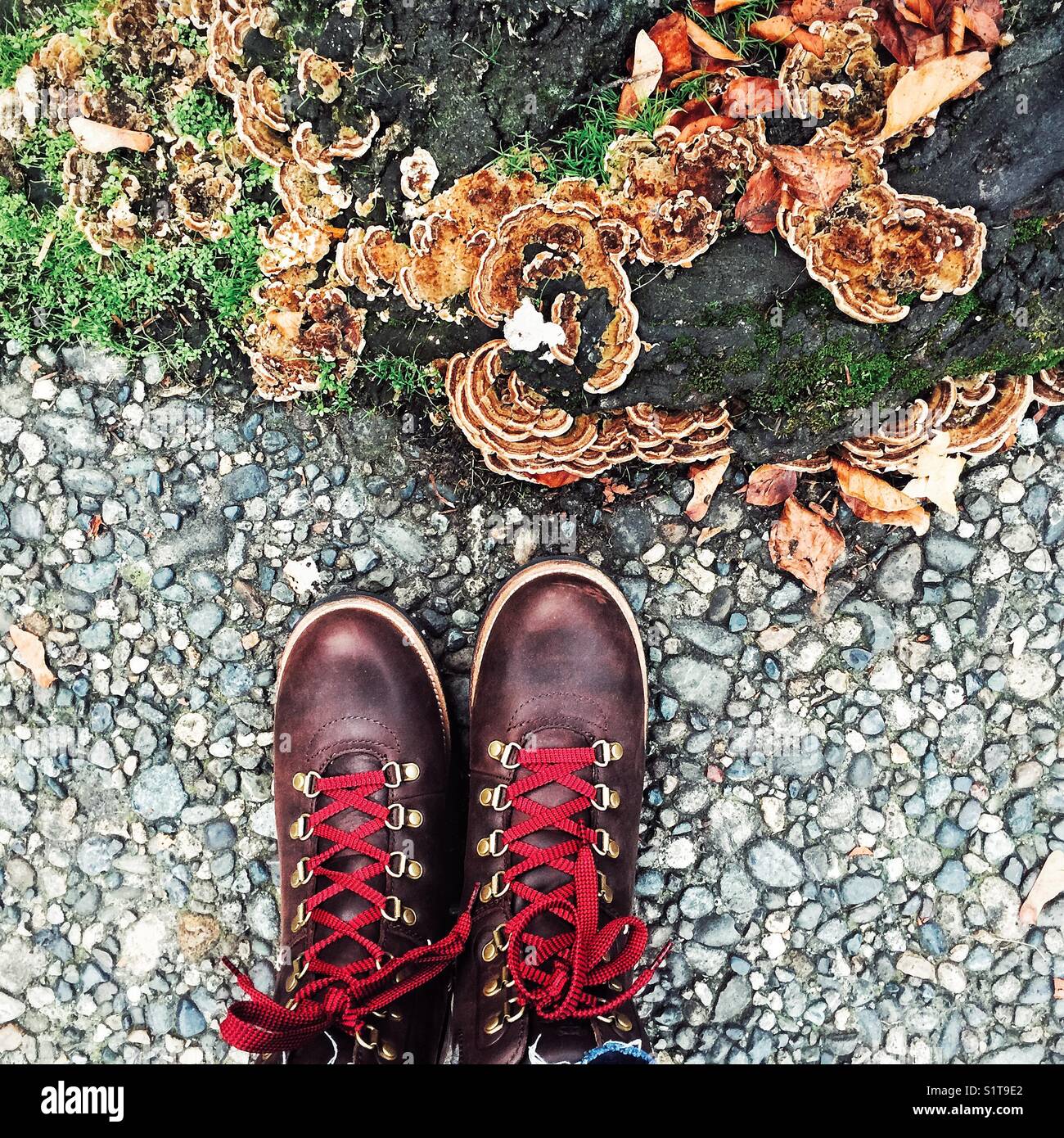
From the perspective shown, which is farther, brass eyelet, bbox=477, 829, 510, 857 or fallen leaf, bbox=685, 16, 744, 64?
brass eyelet, bbox=477, 829, 510, 857

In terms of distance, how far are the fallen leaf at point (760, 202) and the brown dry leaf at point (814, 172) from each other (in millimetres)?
38

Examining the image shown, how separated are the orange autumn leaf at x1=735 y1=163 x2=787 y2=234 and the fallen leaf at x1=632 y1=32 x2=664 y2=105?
437 millimetres

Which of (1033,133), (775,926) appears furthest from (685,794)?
(1033,133)

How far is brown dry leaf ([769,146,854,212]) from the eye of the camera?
2199 mm

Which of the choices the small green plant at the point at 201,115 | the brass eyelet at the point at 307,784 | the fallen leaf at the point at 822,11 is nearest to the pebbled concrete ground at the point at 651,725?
the brass eyelet at the point at 307,784

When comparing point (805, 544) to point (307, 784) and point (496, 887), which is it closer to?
point (496, 887)

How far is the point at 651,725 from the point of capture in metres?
3.09

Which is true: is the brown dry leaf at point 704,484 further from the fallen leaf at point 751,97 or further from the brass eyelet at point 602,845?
the brass eyelet at point 602,845

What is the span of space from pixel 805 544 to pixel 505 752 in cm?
131

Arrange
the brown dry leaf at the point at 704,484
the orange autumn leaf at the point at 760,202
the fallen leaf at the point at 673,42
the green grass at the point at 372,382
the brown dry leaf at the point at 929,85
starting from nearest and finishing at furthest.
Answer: the brown dry leaf at the point at 929,85 < the orange autumn leaf at the point at 760,202 < the fallen leaf at the point at 673,42 < the green grass at the point at 372,382 < the brown dry leaf at the point at 704,484

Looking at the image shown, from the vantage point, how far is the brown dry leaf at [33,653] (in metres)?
3.08

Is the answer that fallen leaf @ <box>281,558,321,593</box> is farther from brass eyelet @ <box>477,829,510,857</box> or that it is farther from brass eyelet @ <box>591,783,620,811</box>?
brass eyelet @ <box>591,783,620,811</box>

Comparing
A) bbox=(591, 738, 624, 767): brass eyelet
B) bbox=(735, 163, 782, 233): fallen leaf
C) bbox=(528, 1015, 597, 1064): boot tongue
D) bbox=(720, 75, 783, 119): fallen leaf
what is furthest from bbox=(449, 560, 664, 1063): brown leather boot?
bbox=(720, 75, 783, 119): fallen leaf
